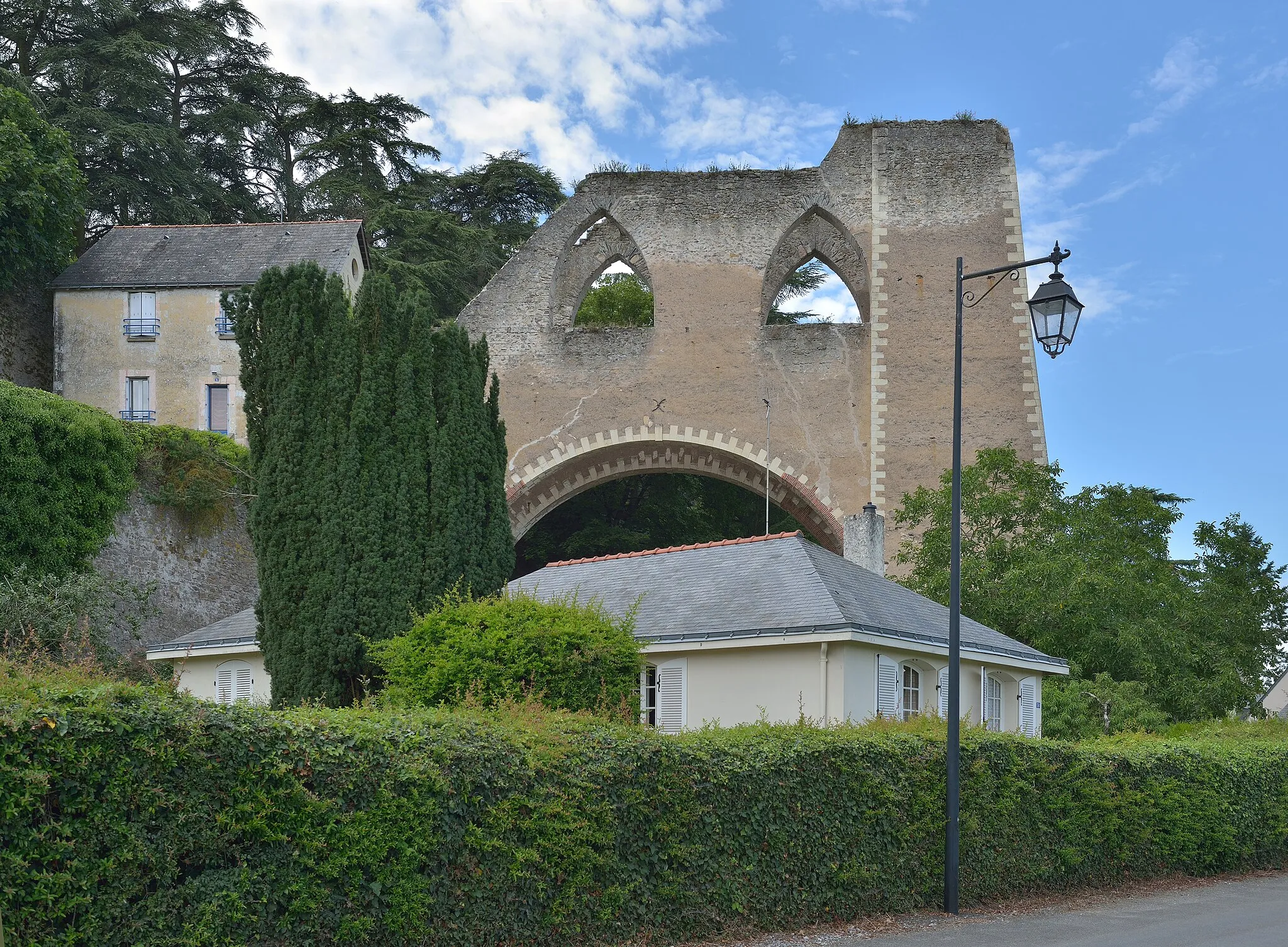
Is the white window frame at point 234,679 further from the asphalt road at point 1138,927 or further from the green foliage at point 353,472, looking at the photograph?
the asphalt road at point 1138,927

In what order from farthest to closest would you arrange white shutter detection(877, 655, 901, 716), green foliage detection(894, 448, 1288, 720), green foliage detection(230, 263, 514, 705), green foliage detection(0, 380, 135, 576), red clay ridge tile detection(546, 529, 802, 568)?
green foliage detection(894, 448, 1288, 720) → green foliage detection(0, 380, 135, 576) → red clay ridge tile detection(546, 529, 802, 568) → white shutter detection(877, 655, 901, 716) → green foliage detection(230, 263, 514, 705)

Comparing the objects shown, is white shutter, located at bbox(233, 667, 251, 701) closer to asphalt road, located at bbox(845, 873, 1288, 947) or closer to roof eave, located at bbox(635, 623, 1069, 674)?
roof eave, located at bbox(635, 623, 1069, 674)

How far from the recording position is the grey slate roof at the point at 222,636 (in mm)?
19750

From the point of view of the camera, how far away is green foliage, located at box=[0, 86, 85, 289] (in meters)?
31.3

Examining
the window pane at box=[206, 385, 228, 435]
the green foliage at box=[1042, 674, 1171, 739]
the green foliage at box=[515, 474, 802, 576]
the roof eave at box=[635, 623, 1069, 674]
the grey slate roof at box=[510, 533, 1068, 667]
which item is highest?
the window pane at box=[206, 385, 228, 435]

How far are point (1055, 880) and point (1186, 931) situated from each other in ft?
7.44

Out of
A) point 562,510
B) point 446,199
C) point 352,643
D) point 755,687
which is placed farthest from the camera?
point 446,199

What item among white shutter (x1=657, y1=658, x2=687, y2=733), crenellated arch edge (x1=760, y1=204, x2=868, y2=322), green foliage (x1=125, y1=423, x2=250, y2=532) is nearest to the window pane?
green foliage (x1=125, y1=423, x2=250, y2=532)

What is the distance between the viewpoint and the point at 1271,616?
3281cm

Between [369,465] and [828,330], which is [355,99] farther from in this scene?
[369,465]

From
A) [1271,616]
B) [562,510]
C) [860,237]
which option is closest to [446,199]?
[562,510]

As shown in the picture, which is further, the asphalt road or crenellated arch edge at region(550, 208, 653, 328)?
crenellated arch edge at region(550, 208, 653, 328)

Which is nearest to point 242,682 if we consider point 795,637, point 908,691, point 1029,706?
point 795,637

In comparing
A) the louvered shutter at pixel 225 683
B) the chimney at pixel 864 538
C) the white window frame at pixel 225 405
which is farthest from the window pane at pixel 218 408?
the chimney at pixel 864 538
